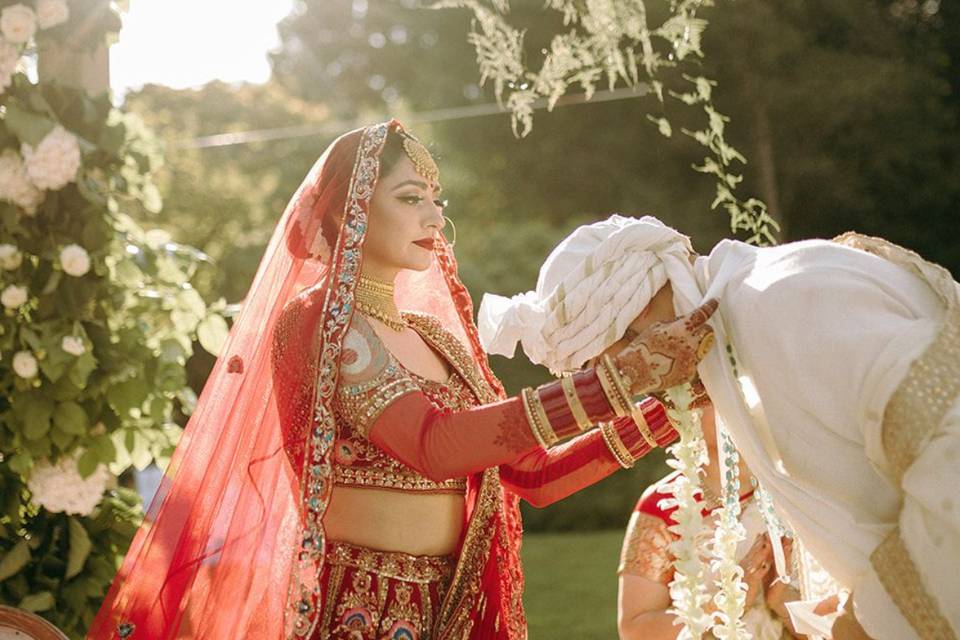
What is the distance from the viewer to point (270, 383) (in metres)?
2.77

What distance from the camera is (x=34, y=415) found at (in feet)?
11.3

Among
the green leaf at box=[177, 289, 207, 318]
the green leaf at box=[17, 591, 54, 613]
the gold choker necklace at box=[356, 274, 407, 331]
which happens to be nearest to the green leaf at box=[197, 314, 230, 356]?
the green leaf at box=[177, 289, 207, 318]

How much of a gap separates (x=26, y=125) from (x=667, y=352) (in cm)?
210

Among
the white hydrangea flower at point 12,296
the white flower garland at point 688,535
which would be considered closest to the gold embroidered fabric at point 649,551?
the white flower garland at point 688,535

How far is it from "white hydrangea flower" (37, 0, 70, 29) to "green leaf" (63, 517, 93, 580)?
1438 mm

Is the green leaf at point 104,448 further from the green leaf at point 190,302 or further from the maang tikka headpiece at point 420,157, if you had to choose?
the maang tikka headpiece at point 420,157

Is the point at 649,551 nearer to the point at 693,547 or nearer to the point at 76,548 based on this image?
the point at 693,547

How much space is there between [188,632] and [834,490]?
1.40m

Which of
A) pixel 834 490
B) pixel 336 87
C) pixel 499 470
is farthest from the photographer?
pixel 336 87

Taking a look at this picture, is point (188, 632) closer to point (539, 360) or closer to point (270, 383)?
point (270, 383)

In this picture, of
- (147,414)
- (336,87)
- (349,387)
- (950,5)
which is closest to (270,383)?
(349,387)

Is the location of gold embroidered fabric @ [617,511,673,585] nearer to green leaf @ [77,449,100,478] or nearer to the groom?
the groom

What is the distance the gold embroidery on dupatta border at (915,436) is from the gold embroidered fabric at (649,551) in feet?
3.04

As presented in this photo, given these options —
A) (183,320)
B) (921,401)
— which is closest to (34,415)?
(183,320)
